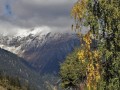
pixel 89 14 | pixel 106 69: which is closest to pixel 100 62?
pixel 106 69

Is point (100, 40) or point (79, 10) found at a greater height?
point (79, 10)

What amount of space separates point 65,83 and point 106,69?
8729 centimetres

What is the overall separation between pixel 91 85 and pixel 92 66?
1.33m

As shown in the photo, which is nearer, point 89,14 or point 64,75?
point 89,14

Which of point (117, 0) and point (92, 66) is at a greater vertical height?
point (117, 0)

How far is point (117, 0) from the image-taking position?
28.0 meters

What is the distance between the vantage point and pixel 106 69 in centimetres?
2847

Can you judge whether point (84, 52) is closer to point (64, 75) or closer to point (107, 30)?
point (107, 30)

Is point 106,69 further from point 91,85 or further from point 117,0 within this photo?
point 117,0

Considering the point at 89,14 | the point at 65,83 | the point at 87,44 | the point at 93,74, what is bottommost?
the point at 65,83

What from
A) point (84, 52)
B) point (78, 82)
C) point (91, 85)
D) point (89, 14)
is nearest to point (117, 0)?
point (89, 14)

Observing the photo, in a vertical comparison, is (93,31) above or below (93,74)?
above

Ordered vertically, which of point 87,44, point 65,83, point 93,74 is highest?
point 87,44

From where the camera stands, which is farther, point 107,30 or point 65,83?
point 65,83
